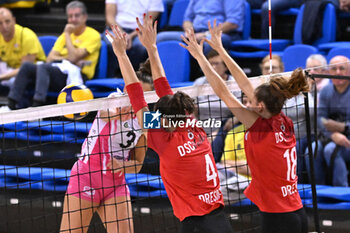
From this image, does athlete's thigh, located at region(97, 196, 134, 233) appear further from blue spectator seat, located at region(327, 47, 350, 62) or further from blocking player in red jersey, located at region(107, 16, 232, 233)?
blue spectator seat, located at region(327, 47, 350, 62)

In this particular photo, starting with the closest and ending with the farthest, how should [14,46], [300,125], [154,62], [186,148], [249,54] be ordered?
[186,148], [154,62], [300,125], [249,54], [14,46]

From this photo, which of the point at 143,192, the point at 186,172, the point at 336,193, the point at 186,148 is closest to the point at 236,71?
the point at 186,148

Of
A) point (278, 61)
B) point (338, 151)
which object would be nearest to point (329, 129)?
point (338, 151)

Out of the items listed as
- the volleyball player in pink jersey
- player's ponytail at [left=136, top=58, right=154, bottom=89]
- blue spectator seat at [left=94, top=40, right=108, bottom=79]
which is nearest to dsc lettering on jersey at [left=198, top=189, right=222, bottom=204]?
the volleyball player in pink jersey

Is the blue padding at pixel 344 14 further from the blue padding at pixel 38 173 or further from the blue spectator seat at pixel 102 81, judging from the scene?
the blue padding at pixel 38 173

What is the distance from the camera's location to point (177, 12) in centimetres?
801

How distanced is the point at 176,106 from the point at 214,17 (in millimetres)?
3507

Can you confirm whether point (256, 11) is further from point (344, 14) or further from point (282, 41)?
point (344, 14)

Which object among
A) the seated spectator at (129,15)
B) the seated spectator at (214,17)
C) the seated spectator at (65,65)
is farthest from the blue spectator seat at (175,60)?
the seated spectator at (65,65)

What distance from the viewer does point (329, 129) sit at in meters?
5.97

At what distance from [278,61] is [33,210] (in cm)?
283

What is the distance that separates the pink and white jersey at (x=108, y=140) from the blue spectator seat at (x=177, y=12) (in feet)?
11.1

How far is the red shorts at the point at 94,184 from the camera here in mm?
4703

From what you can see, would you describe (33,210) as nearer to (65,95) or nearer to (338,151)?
(65,95)
